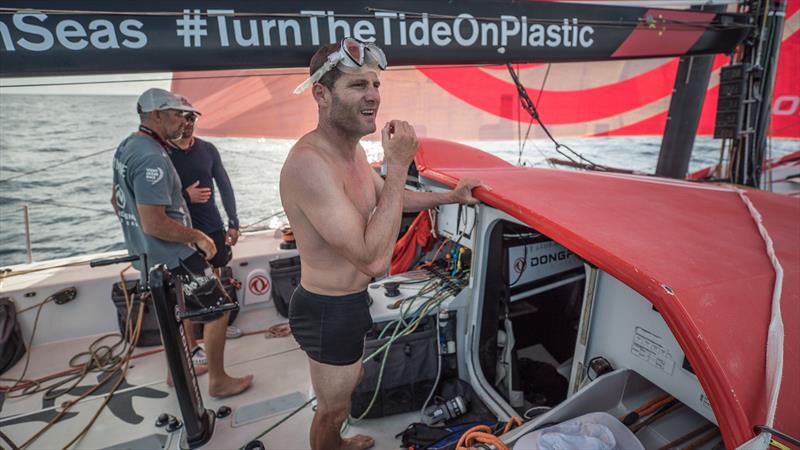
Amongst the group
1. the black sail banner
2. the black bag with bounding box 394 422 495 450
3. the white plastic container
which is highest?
the black sail banner

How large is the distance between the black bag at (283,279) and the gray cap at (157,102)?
170 cm

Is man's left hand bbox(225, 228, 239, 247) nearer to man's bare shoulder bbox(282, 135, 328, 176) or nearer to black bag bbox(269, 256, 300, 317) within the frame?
black bag bbox(269, 256, 300, 317)

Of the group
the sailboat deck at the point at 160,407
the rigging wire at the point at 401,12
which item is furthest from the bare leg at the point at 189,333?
the rigging wire at the point at 401,12

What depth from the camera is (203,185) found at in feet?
9.78

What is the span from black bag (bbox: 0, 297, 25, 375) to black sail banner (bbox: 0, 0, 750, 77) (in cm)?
269

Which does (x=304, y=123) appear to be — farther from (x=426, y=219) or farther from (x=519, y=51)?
(x=519, y=51)

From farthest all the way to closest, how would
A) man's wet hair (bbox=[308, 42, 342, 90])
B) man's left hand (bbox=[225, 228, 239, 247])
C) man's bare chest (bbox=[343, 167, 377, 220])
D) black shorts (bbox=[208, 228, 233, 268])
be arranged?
man's left hand (bbox=[225, 228, 239, 247]) → black shorts (bbox=[208, 228, 233, 268]) → man's bare chest (bbox=[343, 167, 377, 220]) → man's wet hair (bbox=[308, 42, 342, 90])

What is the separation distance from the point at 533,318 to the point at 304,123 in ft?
12.9

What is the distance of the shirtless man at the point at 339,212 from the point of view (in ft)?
4.18

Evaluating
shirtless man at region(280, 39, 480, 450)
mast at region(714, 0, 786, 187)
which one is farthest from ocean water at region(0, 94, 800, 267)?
shirtless man at region(280, 39, 480, 450)

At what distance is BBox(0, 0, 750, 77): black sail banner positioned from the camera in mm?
1231

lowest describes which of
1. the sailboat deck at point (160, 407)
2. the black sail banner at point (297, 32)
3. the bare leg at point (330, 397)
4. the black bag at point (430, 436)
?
the sailboat deck at point (160, 407)

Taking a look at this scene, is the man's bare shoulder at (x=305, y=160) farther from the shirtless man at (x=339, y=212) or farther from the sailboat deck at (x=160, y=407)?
the sailboat deck at (x=160, y=407)

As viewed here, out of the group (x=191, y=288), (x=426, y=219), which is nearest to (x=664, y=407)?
(x=426, y=219)
